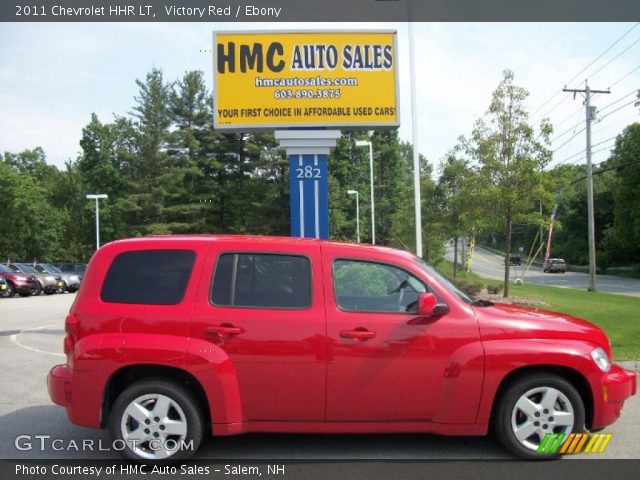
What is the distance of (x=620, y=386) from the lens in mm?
4648

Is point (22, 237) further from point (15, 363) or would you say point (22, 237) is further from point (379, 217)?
point (15, 363)

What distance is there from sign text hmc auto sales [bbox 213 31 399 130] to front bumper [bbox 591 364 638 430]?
9296mm

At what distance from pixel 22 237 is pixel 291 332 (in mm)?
63804

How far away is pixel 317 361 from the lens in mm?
4484

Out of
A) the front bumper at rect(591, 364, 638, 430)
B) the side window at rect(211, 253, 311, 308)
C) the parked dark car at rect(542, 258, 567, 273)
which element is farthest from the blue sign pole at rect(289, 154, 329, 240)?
the parked dark car at rect(542, 258, 567, 273)

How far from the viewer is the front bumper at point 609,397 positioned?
182 inches

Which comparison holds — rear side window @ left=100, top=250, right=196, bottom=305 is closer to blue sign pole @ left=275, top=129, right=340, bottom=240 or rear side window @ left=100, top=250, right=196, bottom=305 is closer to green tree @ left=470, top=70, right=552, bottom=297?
blue sign pole @ left=275, top=129, right=340, bottom=240

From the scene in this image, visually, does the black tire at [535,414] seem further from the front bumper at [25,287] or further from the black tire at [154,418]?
the front bumper at [25,287]

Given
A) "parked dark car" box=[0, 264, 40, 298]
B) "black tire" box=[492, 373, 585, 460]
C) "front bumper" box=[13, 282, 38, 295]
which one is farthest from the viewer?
"front bumper" box=[13, 282, 38, 295]

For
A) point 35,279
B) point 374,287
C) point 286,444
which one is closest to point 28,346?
point 286,444

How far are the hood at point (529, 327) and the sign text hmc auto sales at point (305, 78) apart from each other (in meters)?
8.86

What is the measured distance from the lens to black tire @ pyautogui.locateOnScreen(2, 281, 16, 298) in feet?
85.6

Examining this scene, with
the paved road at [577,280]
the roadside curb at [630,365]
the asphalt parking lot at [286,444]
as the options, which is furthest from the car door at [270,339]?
the paved road at [577,280]
